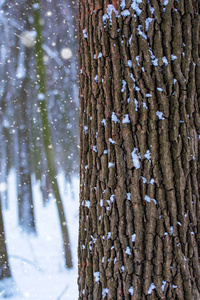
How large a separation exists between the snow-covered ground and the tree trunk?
147 inches

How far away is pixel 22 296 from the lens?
15.3 ft

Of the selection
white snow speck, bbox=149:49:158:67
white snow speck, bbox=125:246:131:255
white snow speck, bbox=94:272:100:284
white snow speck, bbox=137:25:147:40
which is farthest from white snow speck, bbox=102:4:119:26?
white snow speck, bbox=94:272:100:284

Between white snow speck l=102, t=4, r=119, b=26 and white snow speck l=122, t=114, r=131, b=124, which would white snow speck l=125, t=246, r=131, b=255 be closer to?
white snow speck l=122, t=114, r=131, b=124

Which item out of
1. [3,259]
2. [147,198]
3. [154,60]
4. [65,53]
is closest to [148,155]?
[147,198]

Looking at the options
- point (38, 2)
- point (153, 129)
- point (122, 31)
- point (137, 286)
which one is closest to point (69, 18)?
point (38, 2)

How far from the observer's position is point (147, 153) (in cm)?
136

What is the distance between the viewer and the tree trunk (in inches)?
52.5

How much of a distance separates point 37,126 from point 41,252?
245 centimetres

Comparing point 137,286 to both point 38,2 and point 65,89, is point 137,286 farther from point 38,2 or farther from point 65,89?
point 38,2

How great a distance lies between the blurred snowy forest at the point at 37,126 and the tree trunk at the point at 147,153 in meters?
3.71

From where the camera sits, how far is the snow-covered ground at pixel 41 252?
4.71 meters

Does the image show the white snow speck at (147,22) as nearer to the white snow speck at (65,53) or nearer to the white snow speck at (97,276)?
the white snow speck at (97,276)

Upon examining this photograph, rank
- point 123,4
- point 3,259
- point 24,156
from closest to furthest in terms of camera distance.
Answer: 1. point 123,4
2. point 3,259
3. point 24,156

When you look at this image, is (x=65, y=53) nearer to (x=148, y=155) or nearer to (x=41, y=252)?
(x=41, y=252)
